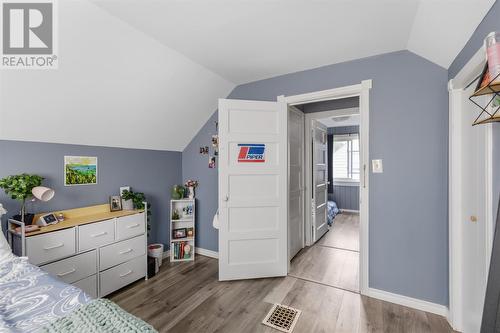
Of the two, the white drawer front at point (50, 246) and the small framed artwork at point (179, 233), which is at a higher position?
the white drawer front at point (50, 246)

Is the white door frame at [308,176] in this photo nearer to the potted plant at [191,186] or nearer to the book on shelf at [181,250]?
the potted plant at [191,186]

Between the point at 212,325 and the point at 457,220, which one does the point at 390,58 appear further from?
the point at 212,325

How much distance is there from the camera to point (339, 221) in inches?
204

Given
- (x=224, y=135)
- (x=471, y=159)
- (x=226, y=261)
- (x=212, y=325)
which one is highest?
(x=224, y=135)

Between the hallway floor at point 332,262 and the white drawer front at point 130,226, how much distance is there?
1.89 m

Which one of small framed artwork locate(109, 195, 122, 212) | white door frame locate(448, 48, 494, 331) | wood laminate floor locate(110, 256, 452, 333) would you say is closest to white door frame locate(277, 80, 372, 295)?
wood laminate floor locate(110, 256, 452, 333)

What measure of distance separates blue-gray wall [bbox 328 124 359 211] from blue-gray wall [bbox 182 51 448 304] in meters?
4.12

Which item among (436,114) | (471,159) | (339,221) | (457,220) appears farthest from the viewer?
(339,221)

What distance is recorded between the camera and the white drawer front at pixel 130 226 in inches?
93.3

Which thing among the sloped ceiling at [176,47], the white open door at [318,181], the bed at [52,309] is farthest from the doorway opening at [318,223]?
the bed at [52,309]

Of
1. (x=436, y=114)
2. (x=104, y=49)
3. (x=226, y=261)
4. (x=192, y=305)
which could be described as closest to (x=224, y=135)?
(x=104, y=49)

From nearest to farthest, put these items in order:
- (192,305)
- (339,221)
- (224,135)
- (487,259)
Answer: (487,259), (192,305), (224,135), (339,221)

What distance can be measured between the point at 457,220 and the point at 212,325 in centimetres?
218

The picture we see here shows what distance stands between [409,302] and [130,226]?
2934mm
